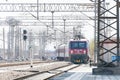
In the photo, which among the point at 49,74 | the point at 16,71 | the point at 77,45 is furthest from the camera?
the point at 77,45

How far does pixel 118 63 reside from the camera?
105 ft

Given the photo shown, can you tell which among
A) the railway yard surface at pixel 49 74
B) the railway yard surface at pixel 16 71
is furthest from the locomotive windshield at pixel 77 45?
the railway yard surface at pixel 49 74

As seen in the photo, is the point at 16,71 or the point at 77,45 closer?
the point at 16,71

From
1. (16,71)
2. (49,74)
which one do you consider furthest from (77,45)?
(49,74)

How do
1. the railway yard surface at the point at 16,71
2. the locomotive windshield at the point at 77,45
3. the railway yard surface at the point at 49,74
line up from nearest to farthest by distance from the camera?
the railway yard surface at the point at 49,74 → the railway yard surface at the point at 16,71 → the locomotive windshield at the point at 77,45

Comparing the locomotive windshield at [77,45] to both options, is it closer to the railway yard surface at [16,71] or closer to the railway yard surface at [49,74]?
the railway yard surface at [16,71]

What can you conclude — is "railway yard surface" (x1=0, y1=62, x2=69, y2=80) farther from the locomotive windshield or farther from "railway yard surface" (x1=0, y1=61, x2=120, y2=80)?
the locomotive windshield

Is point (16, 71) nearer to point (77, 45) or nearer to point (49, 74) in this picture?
point (49, 74)

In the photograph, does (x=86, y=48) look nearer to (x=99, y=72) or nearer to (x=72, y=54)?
(x=72, y=54)

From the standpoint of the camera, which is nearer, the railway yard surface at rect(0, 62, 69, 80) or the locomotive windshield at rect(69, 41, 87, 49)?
the railway yard surface at rect(0, 62, 69, 80)

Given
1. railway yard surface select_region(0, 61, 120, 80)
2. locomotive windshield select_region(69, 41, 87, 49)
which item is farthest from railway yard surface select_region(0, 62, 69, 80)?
locomotive windshield select_region(69, 41, 87, 49)

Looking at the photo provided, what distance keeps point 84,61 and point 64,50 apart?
16.8 m

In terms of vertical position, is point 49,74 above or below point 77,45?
below

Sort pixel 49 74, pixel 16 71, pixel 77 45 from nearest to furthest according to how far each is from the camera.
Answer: pixel 49 74 → pixel 16 71 → pixel 77 45
